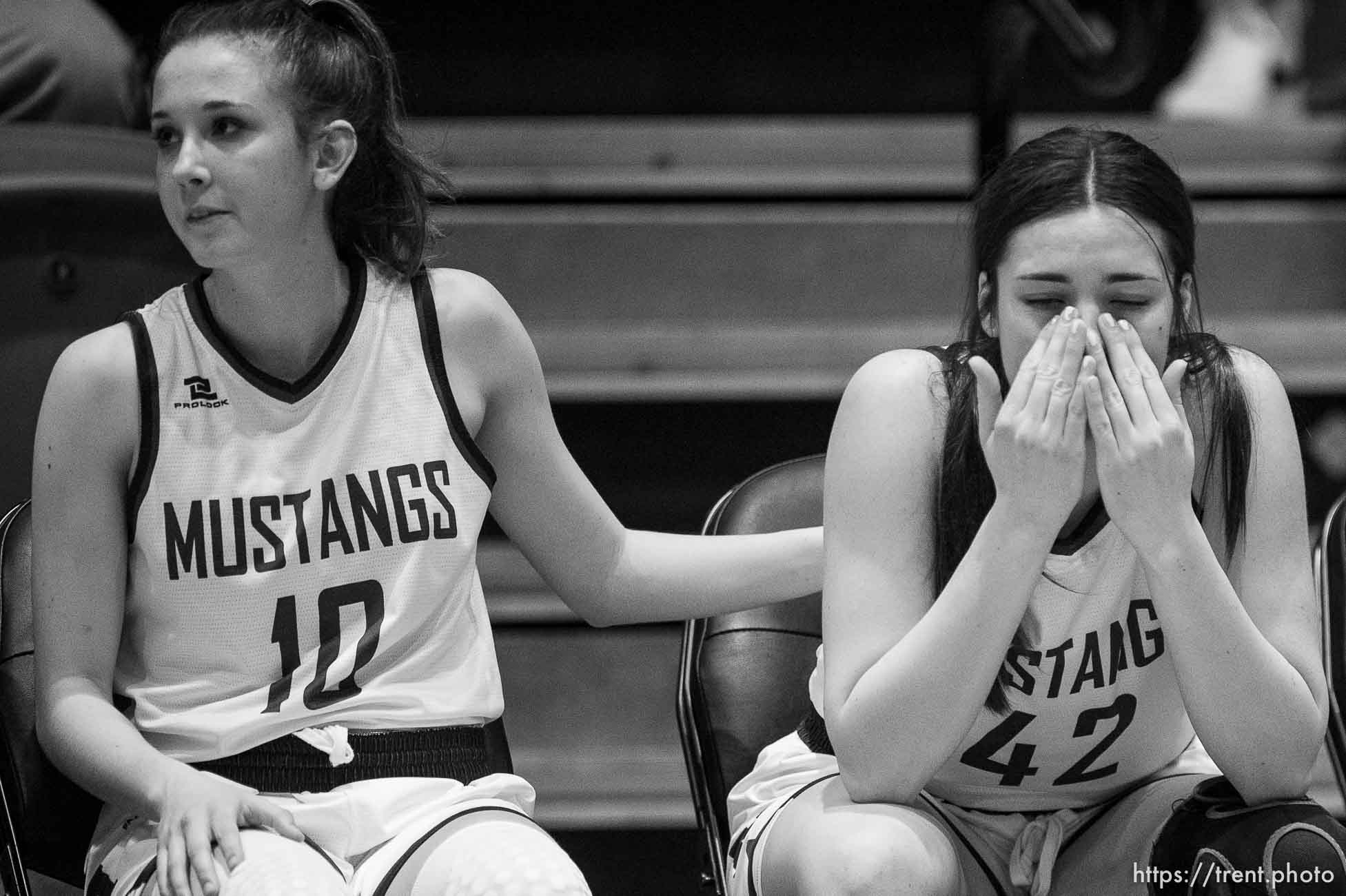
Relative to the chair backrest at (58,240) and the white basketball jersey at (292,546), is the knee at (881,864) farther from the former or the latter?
the chair backrest at (58,240)

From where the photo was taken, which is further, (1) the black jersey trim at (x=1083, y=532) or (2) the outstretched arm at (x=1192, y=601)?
(1) the black jersey trim at (x=1083, y=532)

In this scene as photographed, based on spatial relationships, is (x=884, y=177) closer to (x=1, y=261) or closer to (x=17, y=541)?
(x=1, y=261)

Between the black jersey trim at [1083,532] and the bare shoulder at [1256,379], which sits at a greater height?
the bare shoulder at [1256,379]

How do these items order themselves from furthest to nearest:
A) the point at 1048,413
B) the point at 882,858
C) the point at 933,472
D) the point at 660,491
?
the point at 660,491, the point at 933,472, the point at 1048,413, the point at 882,858

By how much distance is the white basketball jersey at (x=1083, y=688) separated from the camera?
170 cm

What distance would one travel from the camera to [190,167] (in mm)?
1714

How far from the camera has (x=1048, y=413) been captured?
5.26 feet

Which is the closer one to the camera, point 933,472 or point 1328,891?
point 1328,891

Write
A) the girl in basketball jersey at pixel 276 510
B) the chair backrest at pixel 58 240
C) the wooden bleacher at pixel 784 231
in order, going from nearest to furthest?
1. the girl in basketball jersey at pixel 276 510
2. the chair backrest at pixel 58 240
3. the wooden bleacher at pixel 784 231

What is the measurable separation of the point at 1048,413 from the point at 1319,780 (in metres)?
1.39

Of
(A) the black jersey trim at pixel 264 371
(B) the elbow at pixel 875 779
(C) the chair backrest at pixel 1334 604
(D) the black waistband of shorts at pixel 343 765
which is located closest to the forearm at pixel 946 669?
(B) the elbow at pixel 875 779

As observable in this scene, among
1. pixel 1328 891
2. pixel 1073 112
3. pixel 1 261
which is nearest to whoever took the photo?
pixel 1328 891

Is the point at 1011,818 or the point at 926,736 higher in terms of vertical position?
the point at 926,736

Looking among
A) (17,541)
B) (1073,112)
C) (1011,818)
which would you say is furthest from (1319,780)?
(17,541)
